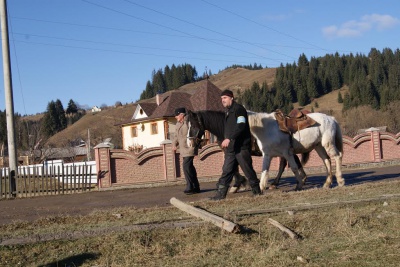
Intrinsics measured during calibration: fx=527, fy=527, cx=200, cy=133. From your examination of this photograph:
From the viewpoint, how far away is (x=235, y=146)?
428 inches

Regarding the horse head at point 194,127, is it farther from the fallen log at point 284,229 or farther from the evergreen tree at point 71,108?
the evergreen tree at point 71,108

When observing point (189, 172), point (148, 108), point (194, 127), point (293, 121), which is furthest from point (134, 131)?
point (194, 127)

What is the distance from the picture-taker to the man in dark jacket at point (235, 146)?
424 inches

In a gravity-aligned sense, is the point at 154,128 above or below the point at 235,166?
above

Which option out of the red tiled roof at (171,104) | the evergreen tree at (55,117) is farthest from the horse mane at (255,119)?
the evergreen tree at (55,117)

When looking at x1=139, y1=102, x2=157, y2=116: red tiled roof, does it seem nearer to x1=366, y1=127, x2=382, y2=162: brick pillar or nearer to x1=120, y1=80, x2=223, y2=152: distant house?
x1=120, y1=80, x2=223, y2=152: distant house

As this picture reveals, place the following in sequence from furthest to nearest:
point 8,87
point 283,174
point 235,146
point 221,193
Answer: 1. point 283,174
2. point 8,87
3. point 235,146
4. point 221,193

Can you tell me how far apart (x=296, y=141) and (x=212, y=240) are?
5939 mm

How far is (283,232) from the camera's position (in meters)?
7.23

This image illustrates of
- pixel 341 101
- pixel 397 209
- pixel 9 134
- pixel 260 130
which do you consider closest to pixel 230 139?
pixel 260 130

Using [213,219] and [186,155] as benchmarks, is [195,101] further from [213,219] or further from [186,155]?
[213,219]

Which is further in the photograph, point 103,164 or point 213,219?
point 103,164

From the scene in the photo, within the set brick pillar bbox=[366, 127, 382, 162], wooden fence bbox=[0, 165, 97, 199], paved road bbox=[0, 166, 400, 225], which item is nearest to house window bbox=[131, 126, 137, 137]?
brick pillar bbox=[366, 127, 382, 162]

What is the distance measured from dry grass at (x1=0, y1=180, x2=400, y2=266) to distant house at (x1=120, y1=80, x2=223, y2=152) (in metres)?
41.8
